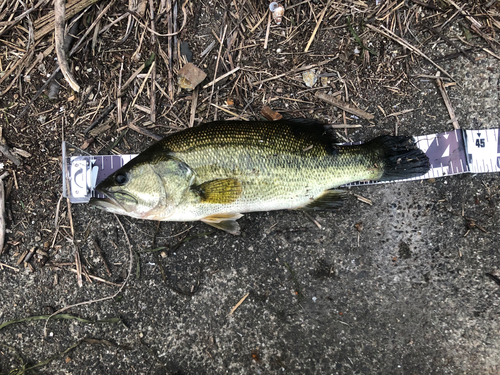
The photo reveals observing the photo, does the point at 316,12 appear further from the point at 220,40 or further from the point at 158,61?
the point at 158,61

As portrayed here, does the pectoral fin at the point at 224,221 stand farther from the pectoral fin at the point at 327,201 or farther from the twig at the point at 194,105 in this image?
the twig at the point at 194,105

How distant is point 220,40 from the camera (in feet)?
10.7

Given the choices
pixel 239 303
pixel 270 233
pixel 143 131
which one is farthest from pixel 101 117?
pixel 239 303

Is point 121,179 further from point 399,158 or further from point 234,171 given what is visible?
point 399,158

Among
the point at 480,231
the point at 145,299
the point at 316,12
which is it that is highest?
the point at 316,12

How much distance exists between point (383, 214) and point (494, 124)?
62.7 inches

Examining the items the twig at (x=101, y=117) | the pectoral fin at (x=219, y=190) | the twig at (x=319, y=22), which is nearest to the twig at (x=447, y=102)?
the twig at (x=319, y=22)

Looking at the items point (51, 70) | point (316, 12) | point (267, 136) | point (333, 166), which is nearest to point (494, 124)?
point (333, 166)

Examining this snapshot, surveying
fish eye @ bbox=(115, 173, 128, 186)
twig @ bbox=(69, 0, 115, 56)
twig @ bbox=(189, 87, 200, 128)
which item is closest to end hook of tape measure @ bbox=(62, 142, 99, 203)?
fish eye @ bbox=(115, 173, 128, 186)

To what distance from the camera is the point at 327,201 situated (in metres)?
2.96

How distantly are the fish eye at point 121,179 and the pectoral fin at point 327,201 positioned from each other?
71.6 inches

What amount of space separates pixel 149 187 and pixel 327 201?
1801 millimetres

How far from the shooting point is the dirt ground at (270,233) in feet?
10.4

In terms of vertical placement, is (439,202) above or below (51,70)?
below
